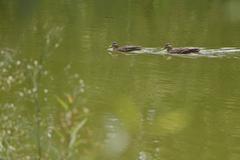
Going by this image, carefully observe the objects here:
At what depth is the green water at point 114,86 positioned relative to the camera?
3.80 metres

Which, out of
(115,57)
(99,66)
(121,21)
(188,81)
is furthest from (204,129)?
(121,21)

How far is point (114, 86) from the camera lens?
13.6m

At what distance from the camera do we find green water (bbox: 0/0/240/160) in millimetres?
3805

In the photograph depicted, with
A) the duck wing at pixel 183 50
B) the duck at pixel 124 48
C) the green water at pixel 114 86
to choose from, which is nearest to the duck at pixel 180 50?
the duck wing at pixel 183 50

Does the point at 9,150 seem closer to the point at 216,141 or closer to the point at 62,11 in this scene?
the point at 216,141

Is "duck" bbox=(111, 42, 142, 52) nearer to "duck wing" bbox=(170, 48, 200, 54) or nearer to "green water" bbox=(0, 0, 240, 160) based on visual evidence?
"green water" bbox=(0, 0, 240, 160)

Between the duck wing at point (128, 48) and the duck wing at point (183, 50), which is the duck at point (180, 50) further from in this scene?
the duck wing at point (128, 48)

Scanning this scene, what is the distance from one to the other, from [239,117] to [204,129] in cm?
76

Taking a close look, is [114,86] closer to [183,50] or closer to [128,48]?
[128,48]

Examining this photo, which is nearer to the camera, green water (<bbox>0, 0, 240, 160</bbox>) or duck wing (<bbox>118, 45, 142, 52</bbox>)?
green water (<bbox>0, 0, 240, 160</bbox>)

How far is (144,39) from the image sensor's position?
20.0m

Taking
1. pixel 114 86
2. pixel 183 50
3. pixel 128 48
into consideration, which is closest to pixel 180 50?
pixel 183 50

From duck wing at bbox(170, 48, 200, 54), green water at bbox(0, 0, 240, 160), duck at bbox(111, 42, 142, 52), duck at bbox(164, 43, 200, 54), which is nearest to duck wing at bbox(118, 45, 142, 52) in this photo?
duck at bbox(111, 42, 142, 52)

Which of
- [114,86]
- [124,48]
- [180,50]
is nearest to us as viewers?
[114,86]
